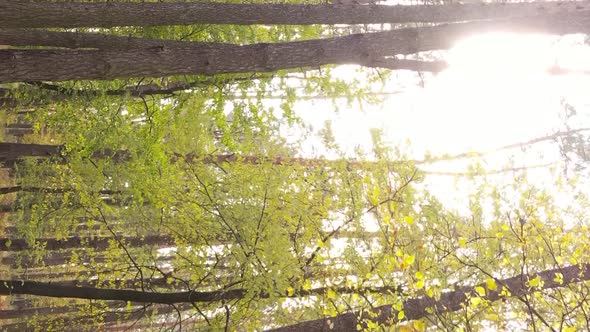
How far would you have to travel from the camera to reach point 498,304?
644cm

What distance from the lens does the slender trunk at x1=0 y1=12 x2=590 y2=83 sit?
5070 mm

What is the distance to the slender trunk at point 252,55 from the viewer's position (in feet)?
16.6

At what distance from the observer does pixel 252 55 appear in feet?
18.1

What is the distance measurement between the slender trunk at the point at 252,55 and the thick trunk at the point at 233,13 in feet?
2.01

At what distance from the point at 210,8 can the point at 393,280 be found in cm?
374

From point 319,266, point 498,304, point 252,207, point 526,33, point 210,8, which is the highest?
point 210,8

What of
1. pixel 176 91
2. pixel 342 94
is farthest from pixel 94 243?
pixel 342 94

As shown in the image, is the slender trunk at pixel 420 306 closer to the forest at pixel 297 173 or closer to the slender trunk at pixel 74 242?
the forest at pixel 297 173

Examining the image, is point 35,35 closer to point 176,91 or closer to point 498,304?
point 176,91

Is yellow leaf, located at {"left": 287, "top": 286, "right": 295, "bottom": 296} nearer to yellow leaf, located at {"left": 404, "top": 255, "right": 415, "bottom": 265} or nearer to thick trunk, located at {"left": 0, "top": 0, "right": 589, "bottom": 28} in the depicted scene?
yellow leaf, located at {"left": 404, "top": 255, "right": 415, "bottom": 265}

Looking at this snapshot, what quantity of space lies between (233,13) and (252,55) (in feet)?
2.96

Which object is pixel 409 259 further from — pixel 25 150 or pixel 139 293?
pixel 25 150

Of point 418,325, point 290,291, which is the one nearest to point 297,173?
point 290,291

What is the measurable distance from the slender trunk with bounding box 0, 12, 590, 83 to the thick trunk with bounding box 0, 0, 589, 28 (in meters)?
0.61
